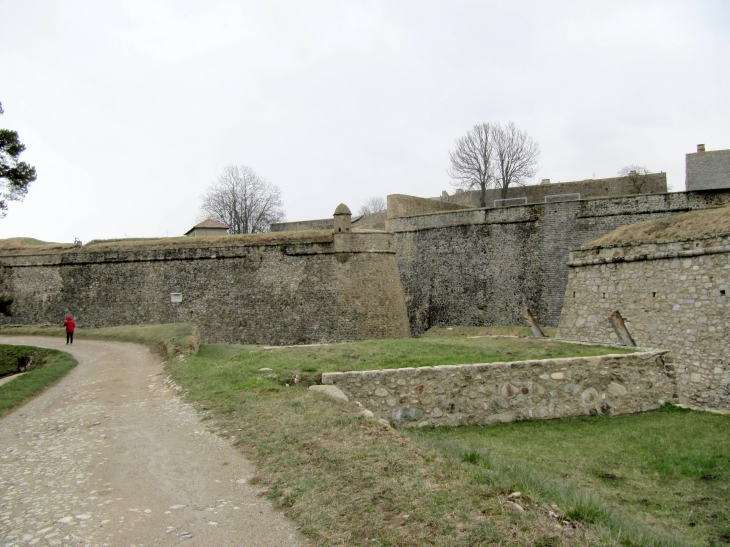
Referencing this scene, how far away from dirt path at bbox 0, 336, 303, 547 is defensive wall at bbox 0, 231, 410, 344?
13.5m

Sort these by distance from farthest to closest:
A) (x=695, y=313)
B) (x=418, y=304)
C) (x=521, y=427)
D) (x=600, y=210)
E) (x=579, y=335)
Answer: (x=418, y=304) < (x=600, y=210) < (x=579, y=335) < (x=695, y=313) < (x=521, y=427)

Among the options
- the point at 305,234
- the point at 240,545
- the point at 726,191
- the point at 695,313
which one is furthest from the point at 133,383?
the point at 726,191

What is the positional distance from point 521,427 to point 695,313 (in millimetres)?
4795

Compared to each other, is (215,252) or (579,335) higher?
(215,252)

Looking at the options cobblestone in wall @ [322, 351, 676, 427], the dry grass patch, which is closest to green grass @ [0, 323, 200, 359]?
cobblestone in wall @ [322, 351, 676, 427]

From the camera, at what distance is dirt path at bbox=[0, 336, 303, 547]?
4.36m

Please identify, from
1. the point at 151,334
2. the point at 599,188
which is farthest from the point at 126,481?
the point at 599,188

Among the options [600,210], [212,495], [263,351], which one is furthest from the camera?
[600,210]

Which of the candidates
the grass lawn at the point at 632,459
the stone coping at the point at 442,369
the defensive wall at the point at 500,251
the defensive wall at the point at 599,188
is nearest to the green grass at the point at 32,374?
the stone coping at the point at 442,369

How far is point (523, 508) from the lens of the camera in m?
4.16

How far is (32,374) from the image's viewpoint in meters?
13.2

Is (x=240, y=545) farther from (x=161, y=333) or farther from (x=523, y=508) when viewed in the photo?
(x=161, y=333)

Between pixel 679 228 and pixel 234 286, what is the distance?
16.7 m

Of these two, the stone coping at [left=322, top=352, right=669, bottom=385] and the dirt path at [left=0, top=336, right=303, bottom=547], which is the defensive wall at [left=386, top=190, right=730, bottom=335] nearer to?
the stone coping at [left=322, top=352, right=669, bottom=385]
